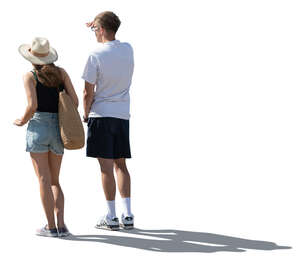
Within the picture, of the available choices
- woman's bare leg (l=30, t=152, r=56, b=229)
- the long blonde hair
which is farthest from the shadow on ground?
the long blonde hair

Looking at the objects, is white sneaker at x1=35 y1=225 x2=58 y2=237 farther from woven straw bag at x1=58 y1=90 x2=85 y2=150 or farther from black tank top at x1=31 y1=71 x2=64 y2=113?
black tank top at x1=31 y1=71 x2=64 y2=113

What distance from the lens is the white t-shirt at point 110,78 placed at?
10.0 m

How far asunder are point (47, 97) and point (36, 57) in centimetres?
50

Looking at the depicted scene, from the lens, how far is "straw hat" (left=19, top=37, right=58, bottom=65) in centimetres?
950

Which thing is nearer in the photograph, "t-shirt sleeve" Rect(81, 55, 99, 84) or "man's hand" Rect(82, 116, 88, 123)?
"t-shirt sleeve" Rect(81, 55, 99, 84)

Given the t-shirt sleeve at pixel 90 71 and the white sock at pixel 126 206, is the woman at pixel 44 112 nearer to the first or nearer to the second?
Answer: the t-shirt sleeve at pixel 90 71

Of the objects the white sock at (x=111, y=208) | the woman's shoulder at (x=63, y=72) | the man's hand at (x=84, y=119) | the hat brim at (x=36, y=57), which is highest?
the hat brim at (x=36, y=57)

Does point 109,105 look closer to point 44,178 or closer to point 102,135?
point 102,135

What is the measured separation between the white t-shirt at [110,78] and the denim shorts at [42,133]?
726mm

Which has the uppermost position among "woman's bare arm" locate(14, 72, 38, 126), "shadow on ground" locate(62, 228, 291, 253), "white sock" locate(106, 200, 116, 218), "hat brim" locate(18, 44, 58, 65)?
"hat brim" locate(18, 44, 58, 65)

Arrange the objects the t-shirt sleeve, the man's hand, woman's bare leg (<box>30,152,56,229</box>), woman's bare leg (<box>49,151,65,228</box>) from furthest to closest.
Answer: the man's hand < the t-shirt sleeve < woman's bare leg (<box>49,151,65,228</box>) < woman's bare leg (<box>30,152,56,229</box>)

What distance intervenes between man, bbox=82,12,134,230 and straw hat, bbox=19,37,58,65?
23.0 inches

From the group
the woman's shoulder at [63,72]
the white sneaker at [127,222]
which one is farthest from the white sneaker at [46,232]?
the woman's shoulder at [63,72]

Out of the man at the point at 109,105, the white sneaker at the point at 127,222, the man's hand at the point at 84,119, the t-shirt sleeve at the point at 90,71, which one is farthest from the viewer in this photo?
the white sneaker at the point at 127,222
